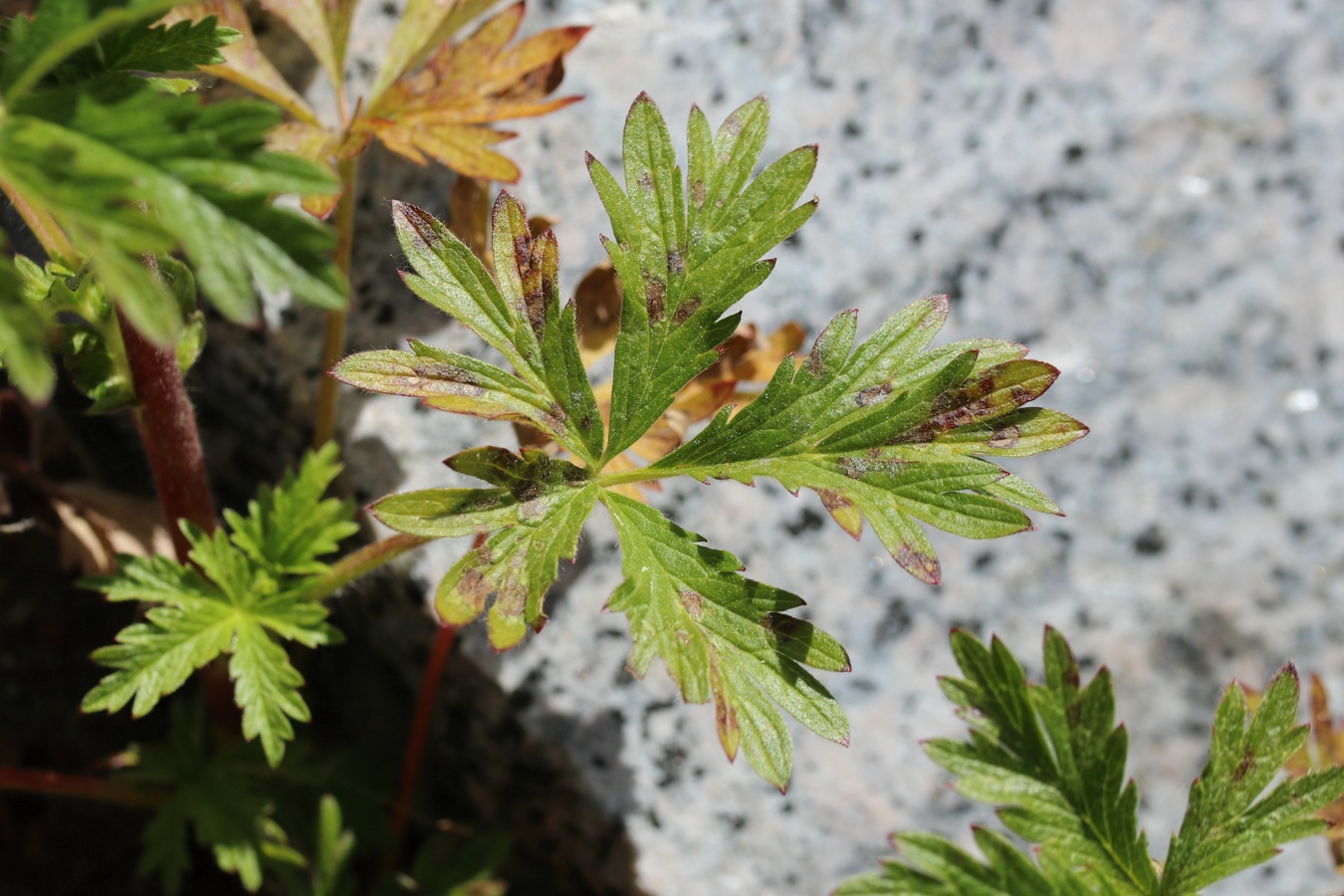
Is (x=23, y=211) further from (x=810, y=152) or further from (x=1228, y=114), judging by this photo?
(x=1228, y=114)

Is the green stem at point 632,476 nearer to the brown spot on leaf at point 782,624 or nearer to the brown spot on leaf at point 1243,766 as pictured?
the brown spot on leaf at point 782,624

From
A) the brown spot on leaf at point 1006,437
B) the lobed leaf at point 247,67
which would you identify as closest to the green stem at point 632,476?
the brown spot on leaf at point 1006,437

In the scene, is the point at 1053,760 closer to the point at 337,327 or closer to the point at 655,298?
the point at 655,298

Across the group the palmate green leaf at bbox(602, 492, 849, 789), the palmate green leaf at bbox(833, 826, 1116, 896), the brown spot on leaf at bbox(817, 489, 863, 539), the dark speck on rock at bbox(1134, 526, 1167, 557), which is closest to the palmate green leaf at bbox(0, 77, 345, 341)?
the palmate green leaf at bbox(602, 492, 849, 789)

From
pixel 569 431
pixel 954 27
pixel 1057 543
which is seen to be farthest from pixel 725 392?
pixel 954 27

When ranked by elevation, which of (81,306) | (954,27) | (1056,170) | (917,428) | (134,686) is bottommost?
(134,686)

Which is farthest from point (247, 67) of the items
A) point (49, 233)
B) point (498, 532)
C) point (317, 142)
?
point (498, 532)

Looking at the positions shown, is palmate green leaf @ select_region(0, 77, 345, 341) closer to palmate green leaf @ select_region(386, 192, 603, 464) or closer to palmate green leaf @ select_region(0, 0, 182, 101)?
palmate green leaf @ select_region(0, 0, 182, 101)
